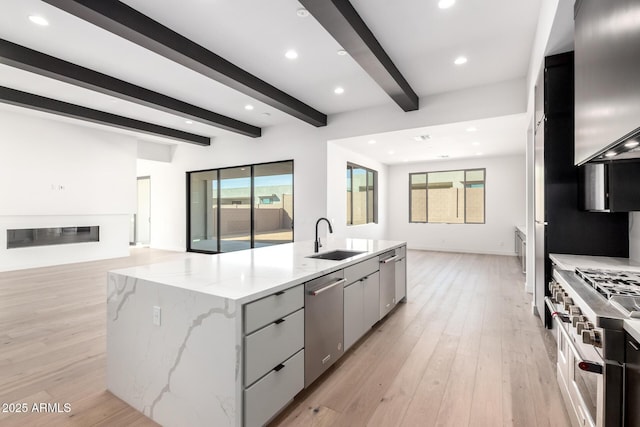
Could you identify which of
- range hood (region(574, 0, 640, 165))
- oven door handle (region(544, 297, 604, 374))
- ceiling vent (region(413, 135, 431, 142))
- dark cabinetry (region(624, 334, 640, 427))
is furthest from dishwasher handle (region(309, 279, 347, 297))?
ceiling vent (region(413, 135, 431, 142))

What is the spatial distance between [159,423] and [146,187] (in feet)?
31.8

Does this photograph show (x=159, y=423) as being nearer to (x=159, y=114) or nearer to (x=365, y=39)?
(x=365, y=39)

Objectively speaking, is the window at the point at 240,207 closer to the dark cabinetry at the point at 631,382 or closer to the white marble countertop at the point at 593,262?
the white marble countertop at the point at 593,262

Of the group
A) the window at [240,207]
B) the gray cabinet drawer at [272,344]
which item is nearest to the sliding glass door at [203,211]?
the window at [240,207]

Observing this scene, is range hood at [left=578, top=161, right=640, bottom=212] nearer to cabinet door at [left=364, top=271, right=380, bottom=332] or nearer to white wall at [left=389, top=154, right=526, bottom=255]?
cabinet door at [left=364, top=271, right=380, bottom=332]

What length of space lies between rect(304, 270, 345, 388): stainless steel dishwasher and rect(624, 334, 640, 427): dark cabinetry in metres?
1.43

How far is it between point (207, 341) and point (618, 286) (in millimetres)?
2007

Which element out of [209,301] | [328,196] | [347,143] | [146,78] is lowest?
[209,301]

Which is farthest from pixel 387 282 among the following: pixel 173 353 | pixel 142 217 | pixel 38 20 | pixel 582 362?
pixel 142 217

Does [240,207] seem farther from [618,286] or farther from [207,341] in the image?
[618,286]

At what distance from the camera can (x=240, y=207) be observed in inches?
310

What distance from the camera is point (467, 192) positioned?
8.75 meters

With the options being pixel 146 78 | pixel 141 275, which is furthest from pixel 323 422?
pixel 146 78

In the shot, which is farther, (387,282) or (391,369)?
(387,282)
